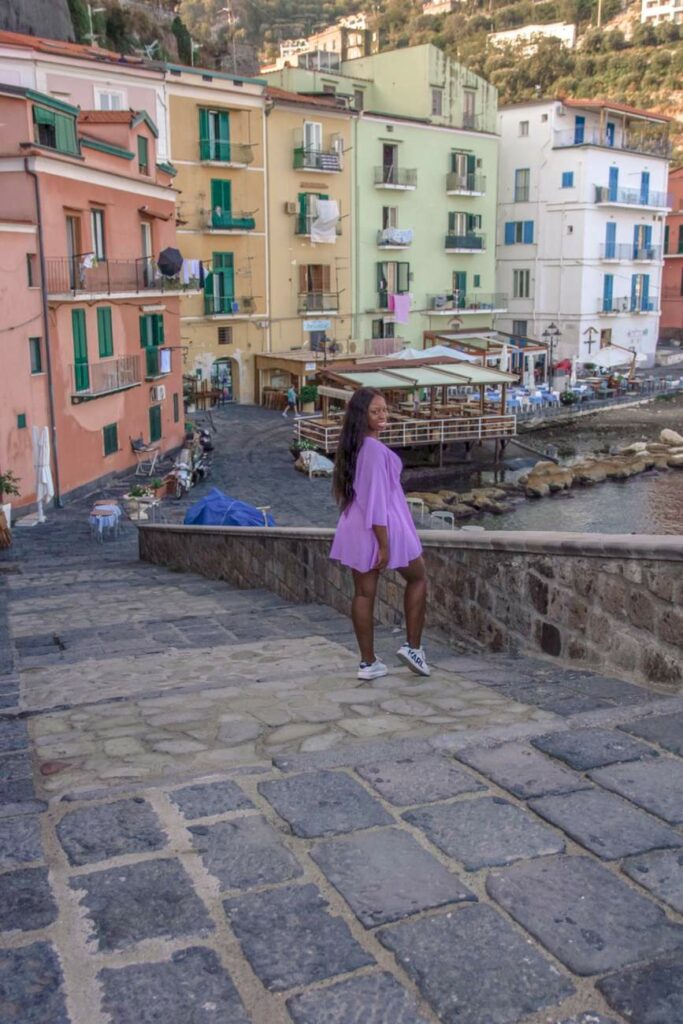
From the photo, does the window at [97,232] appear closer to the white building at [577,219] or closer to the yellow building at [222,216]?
the yellow building at [222,216]

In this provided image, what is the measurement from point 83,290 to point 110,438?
3883mm

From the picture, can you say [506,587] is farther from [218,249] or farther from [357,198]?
[357,198]

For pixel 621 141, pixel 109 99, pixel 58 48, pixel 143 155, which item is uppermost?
pixel 58 48

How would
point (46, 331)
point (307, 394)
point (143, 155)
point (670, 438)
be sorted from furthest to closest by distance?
point (307, 394) → point (670, 438) → point (143, 155) → point (46, 331)

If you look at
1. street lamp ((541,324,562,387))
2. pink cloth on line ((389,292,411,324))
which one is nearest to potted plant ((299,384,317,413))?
pink cloth on line ((389,292,411,324))

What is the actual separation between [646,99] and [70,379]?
65.9 meters

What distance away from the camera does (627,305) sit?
48875 millimetres

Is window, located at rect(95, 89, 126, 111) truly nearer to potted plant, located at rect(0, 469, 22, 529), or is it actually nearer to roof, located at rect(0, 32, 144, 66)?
roof, located at rect(0, 32, 144, 66)

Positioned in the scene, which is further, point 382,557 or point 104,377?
point 104,377

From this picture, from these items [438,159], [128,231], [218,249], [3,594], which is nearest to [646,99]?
[438,159]

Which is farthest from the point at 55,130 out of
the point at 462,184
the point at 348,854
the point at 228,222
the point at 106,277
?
the point at 462,184

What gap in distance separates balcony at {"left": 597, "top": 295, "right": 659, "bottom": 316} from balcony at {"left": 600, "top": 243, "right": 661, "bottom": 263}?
189 cm

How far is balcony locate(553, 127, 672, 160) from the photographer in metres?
45.4

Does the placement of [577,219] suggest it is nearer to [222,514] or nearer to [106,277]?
[106,277]
